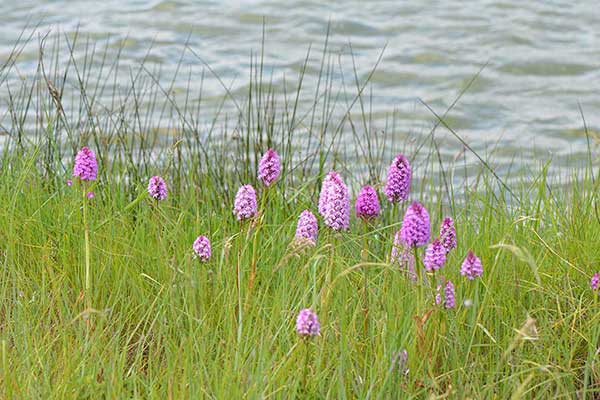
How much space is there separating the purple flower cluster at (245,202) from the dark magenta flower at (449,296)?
530 millimetres

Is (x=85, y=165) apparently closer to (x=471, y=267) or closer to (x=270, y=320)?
(x=270, y=320)

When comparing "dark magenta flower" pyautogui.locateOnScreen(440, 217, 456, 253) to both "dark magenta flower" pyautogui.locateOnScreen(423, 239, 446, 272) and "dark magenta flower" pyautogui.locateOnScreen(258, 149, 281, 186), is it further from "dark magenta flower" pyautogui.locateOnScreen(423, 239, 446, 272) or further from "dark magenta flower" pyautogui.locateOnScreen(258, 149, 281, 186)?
"dark magenta flower" pyautogui.locateOnScreen(258, 149, 281, 186)

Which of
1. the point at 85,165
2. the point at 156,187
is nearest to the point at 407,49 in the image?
the point at 156,187

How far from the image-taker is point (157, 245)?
321 cm

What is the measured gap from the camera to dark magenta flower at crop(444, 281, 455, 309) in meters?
2.53

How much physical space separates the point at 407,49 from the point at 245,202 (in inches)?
268

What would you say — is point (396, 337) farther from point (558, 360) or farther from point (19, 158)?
point (19, 158)

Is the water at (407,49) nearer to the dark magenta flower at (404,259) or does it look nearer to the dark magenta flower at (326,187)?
the dark magenta flower at (404,259)


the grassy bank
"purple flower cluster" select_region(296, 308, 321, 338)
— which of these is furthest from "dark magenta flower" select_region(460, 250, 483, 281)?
"purple flower cluster" select_region(296, 308, 321, 338)

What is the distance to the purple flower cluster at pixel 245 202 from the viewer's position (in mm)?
2673

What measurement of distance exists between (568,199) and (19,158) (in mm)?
2257

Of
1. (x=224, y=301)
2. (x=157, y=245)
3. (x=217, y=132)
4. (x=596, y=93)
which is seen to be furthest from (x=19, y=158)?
(x=596, y=93)

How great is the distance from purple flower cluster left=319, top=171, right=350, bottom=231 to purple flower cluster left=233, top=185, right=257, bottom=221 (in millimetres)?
194

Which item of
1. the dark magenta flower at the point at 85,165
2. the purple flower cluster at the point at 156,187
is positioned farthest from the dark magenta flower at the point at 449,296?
the dark magenta flower at the point at 85,165
